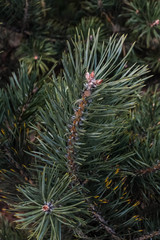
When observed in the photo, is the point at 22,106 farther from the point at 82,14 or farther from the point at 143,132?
the point at 82,14

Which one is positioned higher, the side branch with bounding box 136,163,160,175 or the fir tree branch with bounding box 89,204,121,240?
the side branch with bounding box 136,163,160,175

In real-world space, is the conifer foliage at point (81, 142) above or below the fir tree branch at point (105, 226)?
above

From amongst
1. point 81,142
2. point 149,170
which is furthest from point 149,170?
point 81,142

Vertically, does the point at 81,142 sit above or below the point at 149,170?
above

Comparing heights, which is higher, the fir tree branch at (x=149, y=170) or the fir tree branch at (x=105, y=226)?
the fir tree branch at (x=149, y=170)

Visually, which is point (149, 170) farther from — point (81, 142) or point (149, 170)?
point (81, 142)

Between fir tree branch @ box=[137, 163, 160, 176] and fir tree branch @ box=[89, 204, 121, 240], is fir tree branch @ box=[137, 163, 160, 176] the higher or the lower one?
the higher one

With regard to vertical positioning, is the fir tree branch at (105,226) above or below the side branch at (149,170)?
below

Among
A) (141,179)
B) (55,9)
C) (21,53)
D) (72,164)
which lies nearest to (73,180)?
(72,164)

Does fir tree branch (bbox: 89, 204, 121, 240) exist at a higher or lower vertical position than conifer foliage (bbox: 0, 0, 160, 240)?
lower

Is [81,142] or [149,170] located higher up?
[81,142]

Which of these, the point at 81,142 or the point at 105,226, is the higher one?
the point at 81,142
